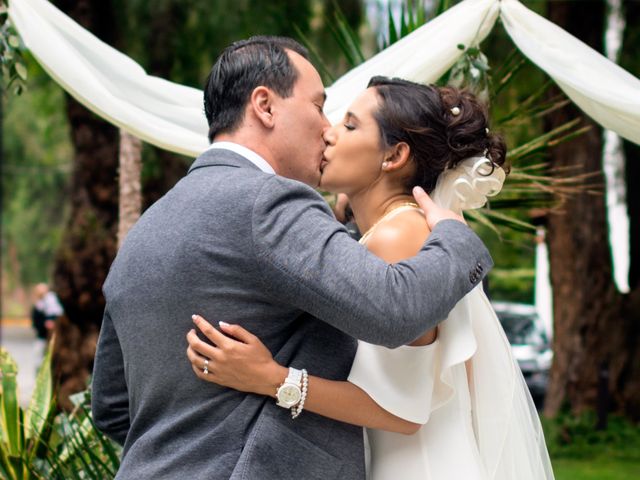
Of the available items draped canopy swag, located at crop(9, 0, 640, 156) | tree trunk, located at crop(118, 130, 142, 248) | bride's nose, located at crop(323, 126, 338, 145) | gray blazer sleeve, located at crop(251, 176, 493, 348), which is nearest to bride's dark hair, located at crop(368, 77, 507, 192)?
bride's nose, located at crop(323, 126, 338, 145)

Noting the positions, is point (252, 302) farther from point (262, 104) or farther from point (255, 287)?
point (262, 104)

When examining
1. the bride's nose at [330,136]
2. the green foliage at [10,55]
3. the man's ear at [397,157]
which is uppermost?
the green foliage at [10,55]

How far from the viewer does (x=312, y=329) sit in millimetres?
2324

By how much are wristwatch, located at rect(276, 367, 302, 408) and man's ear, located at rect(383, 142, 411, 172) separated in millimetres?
742

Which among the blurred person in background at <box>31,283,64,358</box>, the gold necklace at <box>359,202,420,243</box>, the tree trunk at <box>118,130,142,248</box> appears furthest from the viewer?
the blurred person in background at <box>31,283,64,358</box>

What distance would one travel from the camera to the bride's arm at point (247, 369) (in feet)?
7.23

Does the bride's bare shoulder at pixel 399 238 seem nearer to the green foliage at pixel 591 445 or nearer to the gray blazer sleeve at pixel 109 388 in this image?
the gray blazer sleeve at pixel 109 388

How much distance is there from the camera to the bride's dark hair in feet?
8.89

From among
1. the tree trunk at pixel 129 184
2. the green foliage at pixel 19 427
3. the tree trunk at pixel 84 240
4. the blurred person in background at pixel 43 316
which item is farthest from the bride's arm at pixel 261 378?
the blurred person in background at pixel 43 316

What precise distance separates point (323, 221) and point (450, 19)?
2.33 meters

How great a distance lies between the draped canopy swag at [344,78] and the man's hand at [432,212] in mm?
1635

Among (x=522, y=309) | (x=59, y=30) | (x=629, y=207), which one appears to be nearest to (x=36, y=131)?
(x=522, y=309)

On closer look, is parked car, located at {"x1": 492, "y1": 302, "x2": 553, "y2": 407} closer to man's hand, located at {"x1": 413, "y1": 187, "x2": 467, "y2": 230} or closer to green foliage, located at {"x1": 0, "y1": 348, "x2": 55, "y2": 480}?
green foliage, located at {"x1": 0, "y1": 348, "x2": 55, "y2": 480}

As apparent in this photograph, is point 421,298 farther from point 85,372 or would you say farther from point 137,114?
point 85,372
